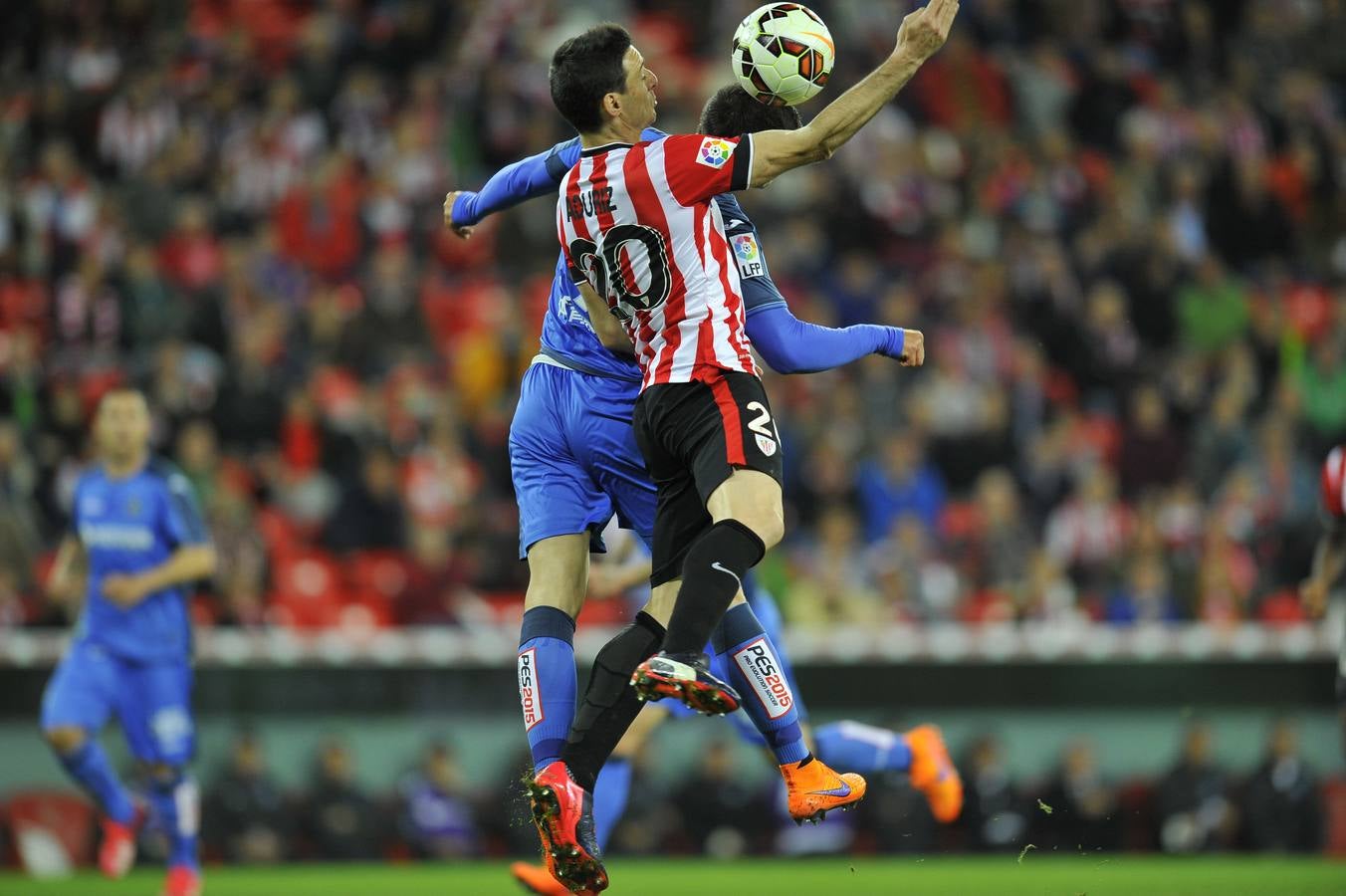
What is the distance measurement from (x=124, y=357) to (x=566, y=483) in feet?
28.9

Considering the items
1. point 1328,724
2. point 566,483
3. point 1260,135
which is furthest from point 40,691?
point 1260,135

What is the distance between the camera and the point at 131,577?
1042 cm

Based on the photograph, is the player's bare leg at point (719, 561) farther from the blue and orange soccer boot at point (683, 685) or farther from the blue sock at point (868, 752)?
the blue sock at point (868, 752)

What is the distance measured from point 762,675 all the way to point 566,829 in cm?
98

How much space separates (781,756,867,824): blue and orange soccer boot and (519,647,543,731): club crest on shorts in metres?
0.89

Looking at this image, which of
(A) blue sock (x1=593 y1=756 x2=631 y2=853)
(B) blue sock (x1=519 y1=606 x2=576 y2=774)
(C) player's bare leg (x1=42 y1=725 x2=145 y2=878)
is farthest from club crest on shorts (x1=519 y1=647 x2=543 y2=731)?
(C) player's bare leg (x1=42 y1=725 x2=145 y2=878)

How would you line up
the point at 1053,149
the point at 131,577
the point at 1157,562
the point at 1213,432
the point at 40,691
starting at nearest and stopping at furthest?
1. the point at 131,577
2. the point at 40,691
3. the point at 1157,562
4. the point at 1213,432
5. the point at 1053,149

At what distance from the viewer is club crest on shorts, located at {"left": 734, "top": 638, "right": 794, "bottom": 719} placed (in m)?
6.71

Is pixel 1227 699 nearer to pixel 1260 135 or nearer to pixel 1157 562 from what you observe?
pixel 1157 562

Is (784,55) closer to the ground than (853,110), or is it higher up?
higher up

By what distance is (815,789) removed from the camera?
661cm

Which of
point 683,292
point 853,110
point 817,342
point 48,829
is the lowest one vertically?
point 48,829

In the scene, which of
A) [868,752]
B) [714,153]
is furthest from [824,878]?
[714,153]

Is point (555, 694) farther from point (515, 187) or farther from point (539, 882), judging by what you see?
point (539, 882)
